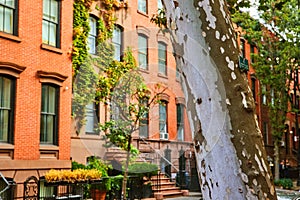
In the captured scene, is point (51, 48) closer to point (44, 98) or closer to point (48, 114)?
point (44, 98)

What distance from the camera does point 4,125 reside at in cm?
1238

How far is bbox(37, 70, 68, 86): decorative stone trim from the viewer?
44.0 feet

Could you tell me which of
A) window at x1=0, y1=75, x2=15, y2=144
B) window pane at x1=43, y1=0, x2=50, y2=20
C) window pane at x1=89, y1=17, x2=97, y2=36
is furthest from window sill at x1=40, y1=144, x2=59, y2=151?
window pane at x1=89, y1=17, x2=97, y2=36

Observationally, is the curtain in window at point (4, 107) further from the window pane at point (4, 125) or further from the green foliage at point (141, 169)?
the green foliage at point (141, 169)

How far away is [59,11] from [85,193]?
6.39 metres

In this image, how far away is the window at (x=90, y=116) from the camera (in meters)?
15.9

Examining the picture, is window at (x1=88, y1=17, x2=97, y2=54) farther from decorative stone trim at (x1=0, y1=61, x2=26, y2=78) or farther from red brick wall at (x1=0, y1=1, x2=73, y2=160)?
decorative stone trim at (x1=0, y1=61, x2=26, y2=78)

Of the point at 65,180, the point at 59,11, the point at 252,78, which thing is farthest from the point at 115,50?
the point at 252,78

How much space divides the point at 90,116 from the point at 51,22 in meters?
4.17

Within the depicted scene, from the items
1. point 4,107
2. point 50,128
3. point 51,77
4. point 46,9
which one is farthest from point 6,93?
point 46,9

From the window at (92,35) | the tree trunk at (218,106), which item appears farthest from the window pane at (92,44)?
the tree trunk at (218,106)

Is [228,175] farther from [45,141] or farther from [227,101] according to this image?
[45,141]

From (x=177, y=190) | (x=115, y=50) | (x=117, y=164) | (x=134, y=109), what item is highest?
(x=115, y=50)

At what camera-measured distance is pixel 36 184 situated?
12.4 meters
